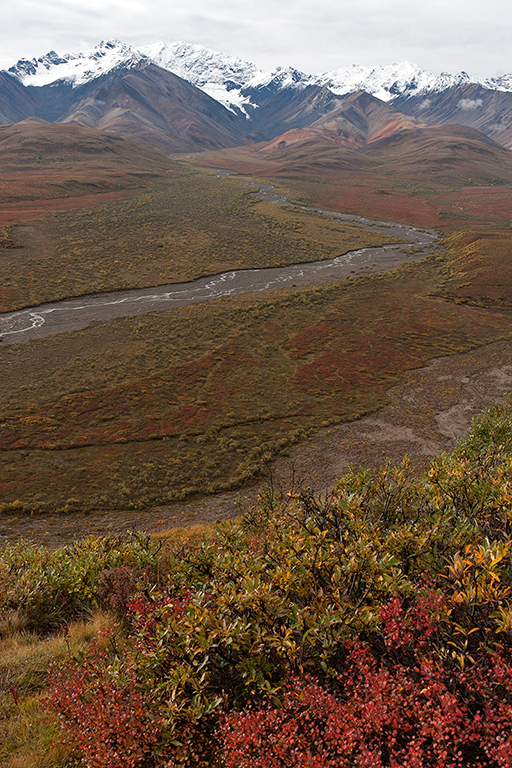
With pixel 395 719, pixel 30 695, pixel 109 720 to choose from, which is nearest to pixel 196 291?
pixel 30 695

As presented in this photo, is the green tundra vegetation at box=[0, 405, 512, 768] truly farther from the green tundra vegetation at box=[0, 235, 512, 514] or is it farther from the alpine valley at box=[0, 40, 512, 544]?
the green tundra vegetation at box=[0, 235, 512, 514]

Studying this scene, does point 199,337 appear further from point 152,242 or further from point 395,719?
point 395,719

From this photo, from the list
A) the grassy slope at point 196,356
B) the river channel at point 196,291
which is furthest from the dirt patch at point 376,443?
the river channel at point 196,291

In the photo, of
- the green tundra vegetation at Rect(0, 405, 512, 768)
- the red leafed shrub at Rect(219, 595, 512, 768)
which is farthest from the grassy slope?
→ the red leafed shrub at Rect(219, 595, 512, 768)

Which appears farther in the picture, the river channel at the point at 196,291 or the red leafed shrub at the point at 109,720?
the river channel at the point at 196,291

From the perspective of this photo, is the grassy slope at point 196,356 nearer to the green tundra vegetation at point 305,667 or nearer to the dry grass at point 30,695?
the dry grass at point 30,695

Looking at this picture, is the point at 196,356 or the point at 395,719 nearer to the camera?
the point at 395,719
